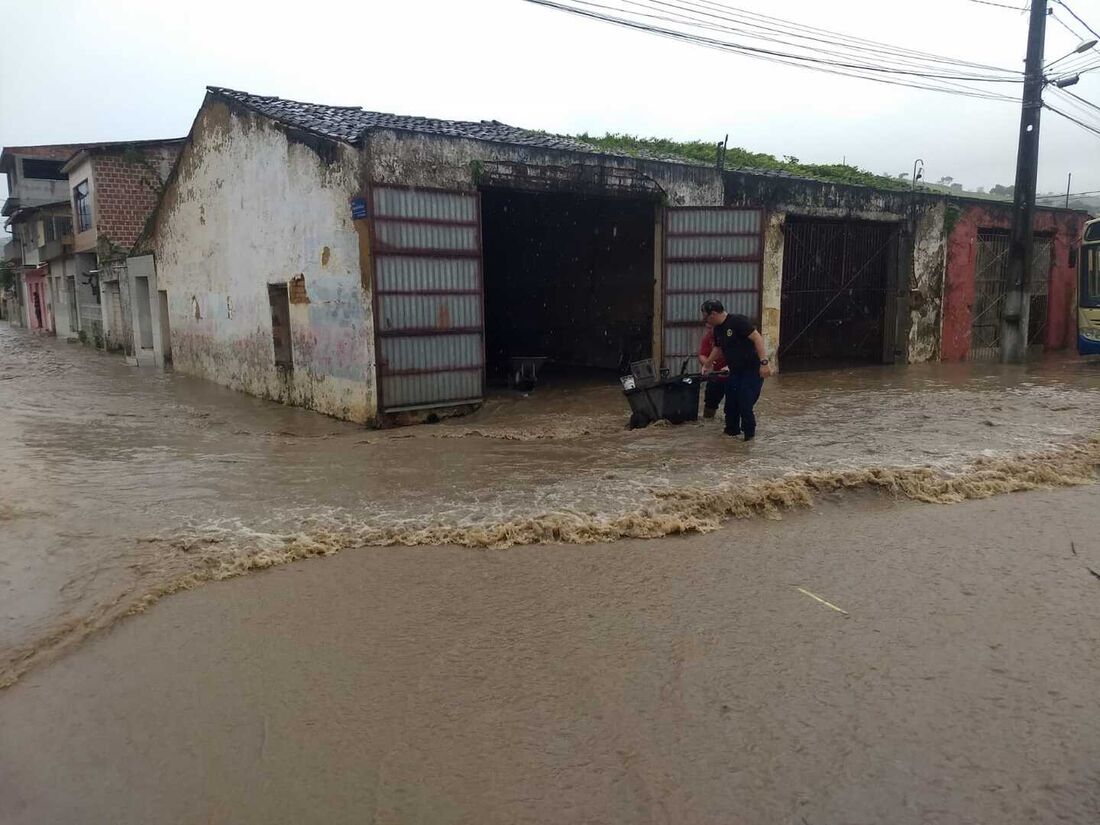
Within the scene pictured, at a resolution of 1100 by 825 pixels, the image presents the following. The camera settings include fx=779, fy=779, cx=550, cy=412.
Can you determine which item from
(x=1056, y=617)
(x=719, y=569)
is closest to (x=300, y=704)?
(x=719, y=569)

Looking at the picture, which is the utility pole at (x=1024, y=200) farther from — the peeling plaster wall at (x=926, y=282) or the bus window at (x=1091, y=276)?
the peeling plaster wall at (x=926, y=282)

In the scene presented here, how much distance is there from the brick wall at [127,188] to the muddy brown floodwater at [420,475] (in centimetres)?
1277

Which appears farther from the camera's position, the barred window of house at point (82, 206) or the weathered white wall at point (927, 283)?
the barred window of house at point (82, 206)

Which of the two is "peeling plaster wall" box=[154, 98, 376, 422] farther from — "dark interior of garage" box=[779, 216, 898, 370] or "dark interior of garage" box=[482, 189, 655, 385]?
"dark interior of garage" box=[779, 216, 898, 370]

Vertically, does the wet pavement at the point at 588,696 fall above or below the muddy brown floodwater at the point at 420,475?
below

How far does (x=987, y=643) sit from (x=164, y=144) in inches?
974

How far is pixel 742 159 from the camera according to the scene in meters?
15.3

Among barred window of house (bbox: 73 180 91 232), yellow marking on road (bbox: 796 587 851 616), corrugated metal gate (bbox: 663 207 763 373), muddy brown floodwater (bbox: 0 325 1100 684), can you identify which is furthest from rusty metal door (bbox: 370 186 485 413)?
barred window of house (bbox: 73 180 91 232)

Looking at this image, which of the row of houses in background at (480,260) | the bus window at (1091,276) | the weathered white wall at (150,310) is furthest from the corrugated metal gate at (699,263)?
the weathered white wall at (150,310)

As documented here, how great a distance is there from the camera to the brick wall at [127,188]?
2219 centimetres

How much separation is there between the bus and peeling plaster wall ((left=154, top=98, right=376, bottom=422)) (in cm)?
1389

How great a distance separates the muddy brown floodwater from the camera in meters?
4.87

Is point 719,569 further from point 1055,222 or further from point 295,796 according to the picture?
point 1055,222

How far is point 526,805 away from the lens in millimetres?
2635
